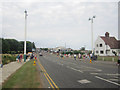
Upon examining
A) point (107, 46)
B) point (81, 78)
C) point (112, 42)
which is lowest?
point (81, 78)

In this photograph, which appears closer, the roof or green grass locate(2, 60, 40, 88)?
green grass locate(2, 60, 40, 88)

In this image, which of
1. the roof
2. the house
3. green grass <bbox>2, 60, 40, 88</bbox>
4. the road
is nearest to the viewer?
green grass <bbox>2, 60, 40, 88</bbox>

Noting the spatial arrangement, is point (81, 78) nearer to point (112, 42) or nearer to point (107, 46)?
point (107, 46)

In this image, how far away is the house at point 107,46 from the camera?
54.3m

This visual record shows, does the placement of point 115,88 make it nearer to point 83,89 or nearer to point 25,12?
point 83,89

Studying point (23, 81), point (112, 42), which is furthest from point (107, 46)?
point (23, 81)

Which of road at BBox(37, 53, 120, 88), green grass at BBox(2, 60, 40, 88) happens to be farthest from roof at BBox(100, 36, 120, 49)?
green grass at BBox(2, 60, 40, 88)

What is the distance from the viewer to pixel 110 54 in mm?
54062

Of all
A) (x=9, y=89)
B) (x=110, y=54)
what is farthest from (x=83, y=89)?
(x=110, y=54)

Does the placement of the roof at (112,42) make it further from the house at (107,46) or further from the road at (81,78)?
the road at (81,78)

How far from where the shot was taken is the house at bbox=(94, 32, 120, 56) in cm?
5434

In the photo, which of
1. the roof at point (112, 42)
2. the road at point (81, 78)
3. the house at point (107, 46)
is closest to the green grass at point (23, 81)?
the road at point (81, 78)

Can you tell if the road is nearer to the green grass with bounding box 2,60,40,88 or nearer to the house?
the green grass with bounding box 2,60,40,88

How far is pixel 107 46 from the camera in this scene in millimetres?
55031
